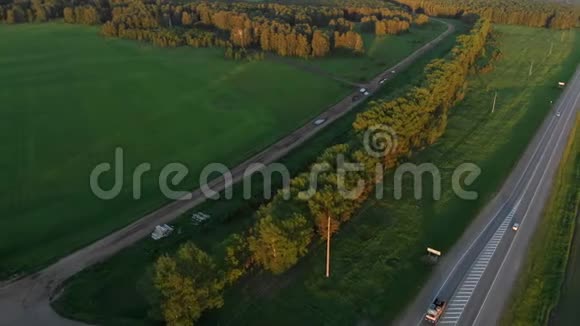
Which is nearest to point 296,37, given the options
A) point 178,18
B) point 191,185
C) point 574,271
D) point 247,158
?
point 178,18

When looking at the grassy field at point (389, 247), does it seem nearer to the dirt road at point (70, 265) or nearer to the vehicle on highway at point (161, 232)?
the vehicle on highway at point (161, 232)

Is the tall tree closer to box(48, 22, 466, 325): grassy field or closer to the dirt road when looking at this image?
box(48, 22, 466, 325): grassy field

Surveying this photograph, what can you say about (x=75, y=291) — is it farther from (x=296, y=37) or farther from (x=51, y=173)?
(x=296, y=37)

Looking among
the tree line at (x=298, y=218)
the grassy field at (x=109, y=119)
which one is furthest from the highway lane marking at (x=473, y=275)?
the grassy field at (x=109, y=119)

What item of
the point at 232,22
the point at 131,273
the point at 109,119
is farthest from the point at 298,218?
the point at 232,22

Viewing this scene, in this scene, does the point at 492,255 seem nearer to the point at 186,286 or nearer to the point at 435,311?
the point at 435,311

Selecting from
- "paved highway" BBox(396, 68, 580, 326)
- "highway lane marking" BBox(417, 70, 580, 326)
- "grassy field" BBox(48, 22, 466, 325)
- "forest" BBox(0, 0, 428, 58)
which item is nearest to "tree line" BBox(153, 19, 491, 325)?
"grassy field" BBox(48, 22, 466, 325)

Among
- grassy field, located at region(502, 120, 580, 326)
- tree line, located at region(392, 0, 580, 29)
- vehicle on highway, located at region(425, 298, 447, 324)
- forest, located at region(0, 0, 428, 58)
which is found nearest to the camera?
vehicle on highway, located at region(425, 298, 447, 324)
